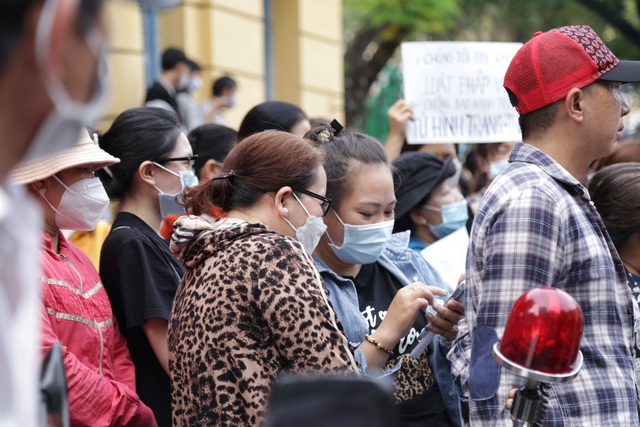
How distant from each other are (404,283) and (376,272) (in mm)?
132

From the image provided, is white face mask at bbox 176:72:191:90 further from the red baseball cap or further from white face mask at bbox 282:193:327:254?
the red baseball cap

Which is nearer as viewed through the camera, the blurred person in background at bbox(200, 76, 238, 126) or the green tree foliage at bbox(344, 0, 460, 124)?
the blurred person in background at bbox(200, 76, 238, 126)

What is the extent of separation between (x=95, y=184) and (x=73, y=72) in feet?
7.86

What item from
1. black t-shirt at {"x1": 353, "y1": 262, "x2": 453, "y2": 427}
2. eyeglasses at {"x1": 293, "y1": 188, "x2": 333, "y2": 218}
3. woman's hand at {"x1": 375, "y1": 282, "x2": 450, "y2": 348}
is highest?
eyeglasses at {"x1": 293, "y1": 188, "x2": 333, "y2": 218}

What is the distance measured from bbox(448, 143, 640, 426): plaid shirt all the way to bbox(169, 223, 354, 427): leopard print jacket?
443 millimetres

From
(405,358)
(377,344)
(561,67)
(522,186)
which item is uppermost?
Answer: (561,67)

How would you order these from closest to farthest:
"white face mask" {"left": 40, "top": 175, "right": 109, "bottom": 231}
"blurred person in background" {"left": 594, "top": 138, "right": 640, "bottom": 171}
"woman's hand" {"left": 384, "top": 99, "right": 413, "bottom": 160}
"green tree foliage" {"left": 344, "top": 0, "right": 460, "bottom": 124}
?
"white face mask" {"left": 40, "top": 175, "right": 109, "bottom": 231}, "blurred person in background" {"left": 594, "top": 138, "right": 640, "bottom": 171}, "woman's hand" {"left": 384, "top": 99, "right": 413, "bottom": 160}, "green tree foliage" {"left": 344, "top": 0, "right": 460, "bottom": 124}

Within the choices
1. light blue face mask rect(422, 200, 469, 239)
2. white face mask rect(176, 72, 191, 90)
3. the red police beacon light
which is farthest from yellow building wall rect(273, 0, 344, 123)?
the red police beacon light

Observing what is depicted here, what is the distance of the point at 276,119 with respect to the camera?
16.1 ft

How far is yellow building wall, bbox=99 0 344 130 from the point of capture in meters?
8.85

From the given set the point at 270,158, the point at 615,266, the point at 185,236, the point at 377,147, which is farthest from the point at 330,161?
the point at 615,266

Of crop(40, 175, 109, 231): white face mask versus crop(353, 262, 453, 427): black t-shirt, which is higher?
crop(40, 175, 109, 231): white face mask

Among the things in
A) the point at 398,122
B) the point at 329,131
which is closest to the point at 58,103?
the point at 329,131

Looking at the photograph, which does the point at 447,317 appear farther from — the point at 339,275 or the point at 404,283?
the point at 339,275
